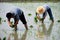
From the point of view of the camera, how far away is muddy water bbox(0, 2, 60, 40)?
1.49m

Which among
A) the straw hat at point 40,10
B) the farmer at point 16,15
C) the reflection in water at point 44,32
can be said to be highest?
the straw hat at point 40,10

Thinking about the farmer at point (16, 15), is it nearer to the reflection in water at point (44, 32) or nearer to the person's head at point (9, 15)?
the person's head at point (9, 15)

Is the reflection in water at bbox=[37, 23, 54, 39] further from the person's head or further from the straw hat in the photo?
the person's head

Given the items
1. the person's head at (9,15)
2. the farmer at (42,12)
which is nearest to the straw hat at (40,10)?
the farmer at (42,12)

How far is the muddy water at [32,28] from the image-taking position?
1.49m

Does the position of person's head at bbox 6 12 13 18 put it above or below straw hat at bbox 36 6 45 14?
below

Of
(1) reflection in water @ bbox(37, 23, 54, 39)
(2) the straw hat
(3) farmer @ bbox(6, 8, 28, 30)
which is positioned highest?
(2) the straw hat

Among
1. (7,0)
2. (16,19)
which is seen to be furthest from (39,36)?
(7,0)

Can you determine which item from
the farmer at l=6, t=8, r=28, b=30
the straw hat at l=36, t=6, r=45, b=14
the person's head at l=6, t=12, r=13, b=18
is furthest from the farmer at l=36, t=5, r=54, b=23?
the person's head at l=6, t=12, r=13, b=18

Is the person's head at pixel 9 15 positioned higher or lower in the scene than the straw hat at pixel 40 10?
lower

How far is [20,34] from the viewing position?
4.96 ft

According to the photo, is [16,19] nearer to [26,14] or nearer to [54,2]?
[26,14]

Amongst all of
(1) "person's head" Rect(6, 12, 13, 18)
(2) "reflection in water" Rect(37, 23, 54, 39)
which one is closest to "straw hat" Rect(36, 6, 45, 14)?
(2) "reflection in water" Rect(37, 23, 54, 39)

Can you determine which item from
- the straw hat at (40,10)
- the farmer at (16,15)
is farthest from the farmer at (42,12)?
the farmer at (16,15)
